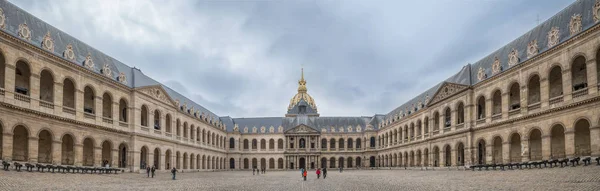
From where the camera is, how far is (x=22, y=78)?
32188 mm

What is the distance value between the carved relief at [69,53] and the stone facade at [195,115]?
395mm

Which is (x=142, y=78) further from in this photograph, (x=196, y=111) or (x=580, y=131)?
(x=580, y=131)

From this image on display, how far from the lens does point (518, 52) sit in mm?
37594

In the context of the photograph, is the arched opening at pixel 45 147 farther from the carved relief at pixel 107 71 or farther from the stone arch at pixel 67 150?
the carved relief at pixel 107 71

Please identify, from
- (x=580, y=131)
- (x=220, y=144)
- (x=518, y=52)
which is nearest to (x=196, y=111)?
(x=220, y=144)

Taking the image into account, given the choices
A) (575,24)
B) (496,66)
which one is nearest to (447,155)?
(496,66)

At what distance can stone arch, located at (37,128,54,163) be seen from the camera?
112ft

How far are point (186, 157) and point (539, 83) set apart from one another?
136 feet

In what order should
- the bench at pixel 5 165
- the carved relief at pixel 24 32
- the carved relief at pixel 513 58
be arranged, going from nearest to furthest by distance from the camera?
the bench at pixel 5 165
the carved relief at pixel 24 32
the carved relief at pixel 513 58

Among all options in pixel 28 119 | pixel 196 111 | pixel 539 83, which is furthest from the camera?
pixel 196 111

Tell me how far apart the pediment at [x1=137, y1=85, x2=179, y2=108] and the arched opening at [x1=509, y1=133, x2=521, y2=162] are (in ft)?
110

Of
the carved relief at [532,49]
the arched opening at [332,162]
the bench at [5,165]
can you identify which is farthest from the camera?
the arched opening at [332,162]

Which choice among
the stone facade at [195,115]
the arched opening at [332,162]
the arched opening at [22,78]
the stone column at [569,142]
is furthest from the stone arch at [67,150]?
the arched opening at [332,162]

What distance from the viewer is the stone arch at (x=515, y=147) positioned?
124 ft
